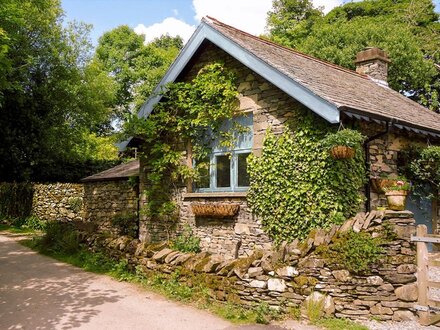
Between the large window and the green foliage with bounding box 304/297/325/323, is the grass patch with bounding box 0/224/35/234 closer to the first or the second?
the large window

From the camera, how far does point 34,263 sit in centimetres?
1025

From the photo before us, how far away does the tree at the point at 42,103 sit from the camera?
19.3 meters

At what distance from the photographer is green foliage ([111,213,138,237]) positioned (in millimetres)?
11875

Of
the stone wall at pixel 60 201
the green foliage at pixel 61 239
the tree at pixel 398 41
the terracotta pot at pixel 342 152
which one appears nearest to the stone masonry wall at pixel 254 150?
the terracotta pot at pixel 342 152

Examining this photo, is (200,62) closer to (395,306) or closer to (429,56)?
A: (395,306)

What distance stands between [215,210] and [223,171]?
1071 mm

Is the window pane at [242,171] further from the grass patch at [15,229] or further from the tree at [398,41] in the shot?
the tree at [398,41]

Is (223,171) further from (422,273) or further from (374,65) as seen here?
(374,65)

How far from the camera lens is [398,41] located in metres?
20.9

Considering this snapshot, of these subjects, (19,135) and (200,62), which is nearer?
(200,62)

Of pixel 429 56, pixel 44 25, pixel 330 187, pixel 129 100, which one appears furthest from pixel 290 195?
pixel 129 100

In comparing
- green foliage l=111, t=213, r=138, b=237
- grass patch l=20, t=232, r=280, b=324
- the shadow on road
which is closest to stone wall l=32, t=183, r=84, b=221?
grass patch l=20, t=232, r=280, b=324

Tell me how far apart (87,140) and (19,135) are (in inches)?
337

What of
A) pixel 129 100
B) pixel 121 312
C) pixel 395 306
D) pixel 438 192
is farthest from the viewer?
pixel 129 100
